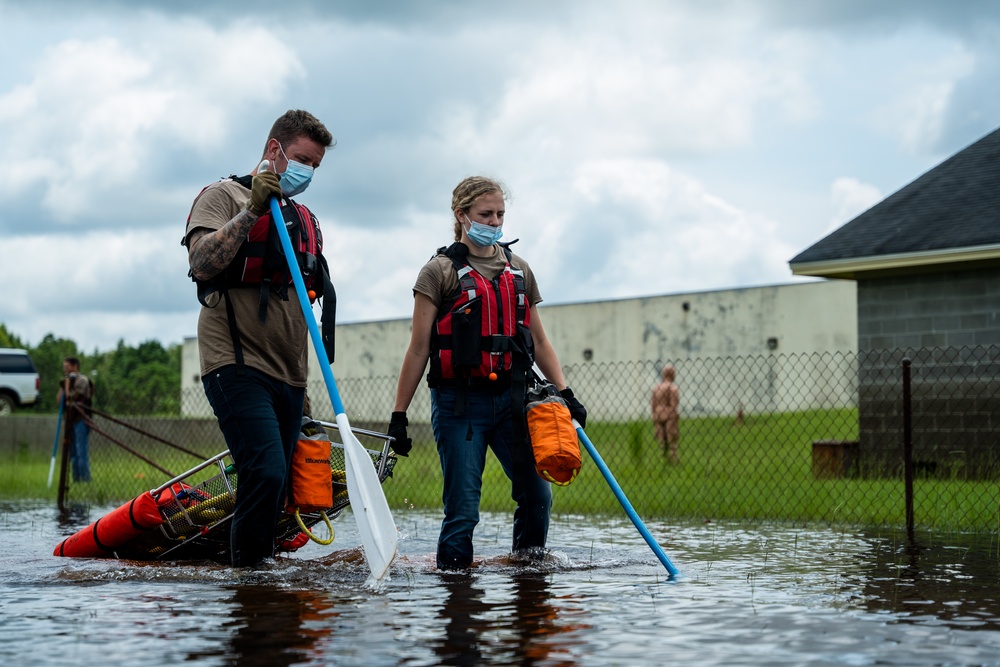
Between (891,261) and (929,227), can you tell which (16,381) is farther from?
(929,227)

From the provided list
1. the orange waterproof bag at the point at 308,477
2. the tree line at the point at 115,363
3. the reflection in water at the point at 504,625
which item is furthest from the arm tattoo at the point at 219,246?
the tree line at the point at 115,363

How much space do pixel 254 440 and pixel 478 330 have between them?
3.84 feet

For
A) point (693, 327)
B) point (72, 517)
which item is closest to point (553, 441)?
point (72, 517)

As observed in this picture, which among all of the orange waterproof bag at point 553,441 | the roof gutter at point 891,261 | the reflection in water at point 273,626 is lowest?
the reflection in water at point 273,626

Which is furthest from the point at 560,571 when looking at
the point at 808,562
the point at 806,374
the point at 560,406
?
the point at 806,374

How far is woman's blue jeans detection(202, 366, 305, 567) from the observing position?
5.64m

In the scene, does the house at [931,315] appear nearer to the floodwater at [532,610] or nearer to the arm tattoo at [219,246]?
the floodwater at [532,610]

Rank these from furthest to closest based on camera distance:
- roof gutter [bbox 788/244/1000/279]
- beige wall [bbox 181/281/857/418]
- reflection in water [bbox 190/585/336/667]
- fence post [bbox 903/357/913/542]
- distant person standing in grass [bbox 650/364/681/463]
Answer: beige wall [bbox 181/281/857/418] < distant person standing in grass [bbox 650/364/681/463] < roof gutter [bbox 788/244/1000/279] < fence post [bbox 903/357/913/542] < reflection in water [bbox 190/585/336/667]

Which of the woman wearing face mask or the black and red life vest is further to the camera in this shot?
the woman wearing face mask

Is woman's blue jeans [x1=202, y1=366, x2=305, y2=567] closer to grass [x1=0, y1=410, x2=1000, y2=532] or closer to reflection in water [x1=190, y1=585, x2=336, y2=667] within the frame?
reflection in water [x1=190, y1=585, x2=336, y2=667]

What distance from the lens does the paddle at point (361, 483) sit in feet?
18.4

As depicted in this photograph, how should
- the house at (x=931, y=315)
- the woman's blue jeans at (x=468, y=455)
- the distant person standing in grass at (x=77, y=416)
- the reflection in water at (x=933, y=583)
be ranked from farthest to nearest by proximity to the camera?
the house at (x=931, y=315) → the distant person standing in grass at (x=77, y=416) → the woman's blue jeans at (x=468, y=455) → the reflection in water at (x=933, y=583)

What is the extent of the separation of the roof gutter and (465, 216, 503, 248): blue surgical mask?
8975mm

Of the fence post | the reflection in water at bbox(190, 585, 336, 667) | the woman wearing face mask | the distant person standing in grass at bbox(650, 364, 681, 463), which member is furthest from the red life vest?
the distant person standing in grass at bbox(650, 364, 681, 463)
